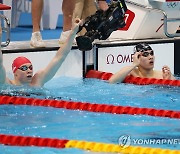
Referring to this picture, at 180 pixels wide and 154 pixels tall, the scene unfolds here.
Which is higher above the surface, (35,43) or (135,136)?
(35,43)

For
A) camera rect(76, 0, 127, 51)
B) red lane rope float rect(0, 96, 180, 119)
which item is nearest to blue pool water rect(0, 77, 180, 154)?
red lane rope float rect(0, 96, 180, 119)

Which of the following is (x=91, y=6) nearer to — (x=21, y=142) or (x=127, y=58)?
(x=127, y=58)

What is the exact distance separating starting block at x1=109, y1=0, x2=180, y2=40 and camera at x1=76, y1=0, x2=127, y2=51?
3.46 feet

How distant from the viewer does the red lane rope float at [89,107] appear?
15.1 ft

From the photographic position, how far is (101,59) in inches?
257

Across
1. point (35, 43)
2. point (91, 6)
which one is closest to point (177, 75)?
point (91, 6)

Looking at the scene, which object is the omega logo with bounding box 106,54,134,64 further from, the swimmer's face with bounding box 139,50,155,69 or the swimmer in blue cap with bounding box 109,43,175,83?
the swimmer's face with bounding box 139,50,155,69

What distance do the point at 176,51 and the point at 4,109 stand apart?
103 inches

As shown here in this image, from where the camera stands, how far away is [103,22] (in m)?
5.75

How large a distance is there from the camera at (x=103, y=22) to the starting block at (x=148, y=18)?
41.5 inches

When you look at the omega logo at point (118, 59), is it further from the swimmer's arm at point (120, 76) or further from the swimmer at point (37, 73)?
the swimmer at point (37, 73)

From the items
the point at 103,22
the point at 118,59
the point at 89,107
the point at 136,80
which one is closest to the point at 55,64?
the point at 89,107

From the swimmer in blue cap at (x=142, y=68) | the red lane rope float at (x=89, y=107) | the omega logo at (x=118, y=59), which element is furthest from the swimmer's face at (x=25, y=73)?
the omega logo at (x=118, y=59)

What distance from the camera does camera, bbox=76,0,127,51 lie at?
18.8 ft
